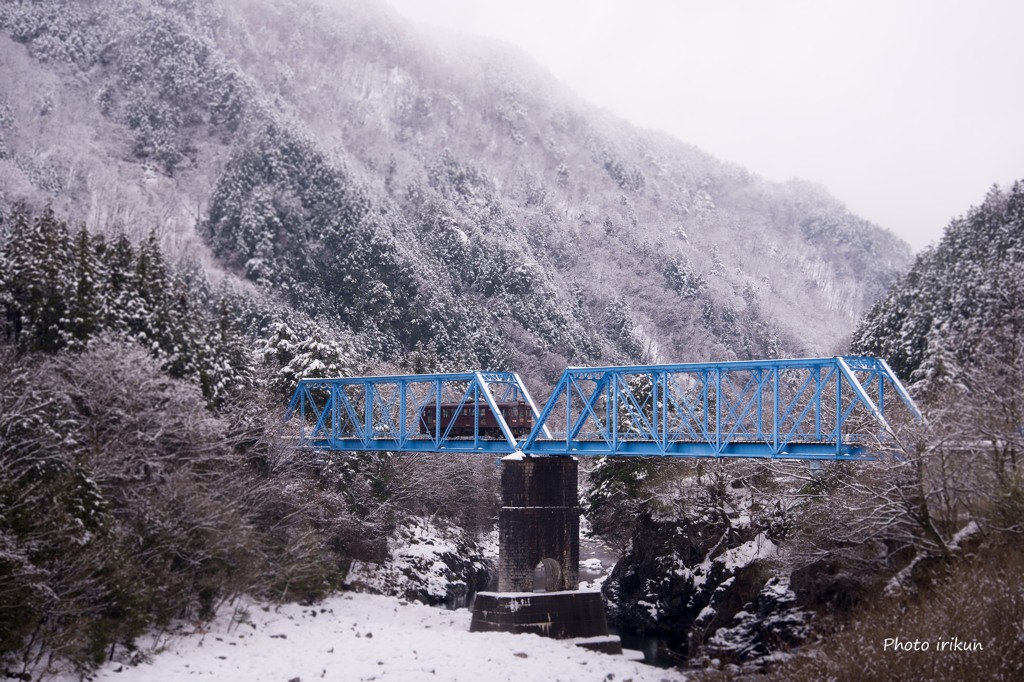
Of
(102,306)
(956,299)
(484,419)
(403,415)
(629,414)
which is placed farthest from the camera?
(956,299)

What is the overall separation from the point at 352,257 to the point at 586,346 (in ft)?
81.5

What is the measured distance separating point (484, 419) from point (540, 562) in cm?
940

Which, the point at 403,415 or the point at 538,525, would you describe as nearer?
the point at 538,525

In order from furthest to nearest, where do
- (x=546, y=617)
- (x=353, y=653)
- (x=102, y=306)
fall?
(x=102, y=306) → (x=546, y=617) → (x=353, y=653)

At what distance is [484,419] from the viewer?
149ft

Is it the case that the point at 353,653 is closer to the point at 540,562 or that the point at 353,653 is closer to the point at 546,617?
the point at 546,617

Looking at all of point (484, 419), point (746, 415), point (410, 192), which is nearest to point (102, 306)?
point (484, 419)

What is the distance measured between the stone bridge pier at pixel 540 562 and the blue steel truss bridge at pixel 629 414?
43.6 inches

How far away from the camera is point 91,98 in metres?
122

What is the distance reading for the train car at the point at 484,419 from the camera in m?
43.8

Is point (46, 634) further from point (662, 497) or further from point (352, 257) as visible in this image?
point (352, 257)

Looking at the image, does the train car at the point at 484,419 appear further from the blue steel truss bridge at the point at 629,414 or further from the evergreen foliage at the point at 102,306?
the evergreen foliage at the point at 102,306

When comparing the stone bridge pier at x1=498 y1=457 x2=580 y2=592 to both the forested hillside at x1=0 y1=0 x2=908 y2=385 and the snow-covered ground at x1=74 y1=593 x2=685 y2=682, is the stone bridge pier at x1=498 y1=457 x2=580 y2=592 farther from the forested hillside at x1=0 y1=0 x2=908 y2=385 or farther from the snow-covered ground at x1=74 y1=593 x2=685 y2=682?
the forested hillside at x1=0 y1=0 x2=908 y2=385

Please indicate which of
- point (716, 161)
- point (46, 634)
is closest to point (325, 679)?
point (46, 634)
